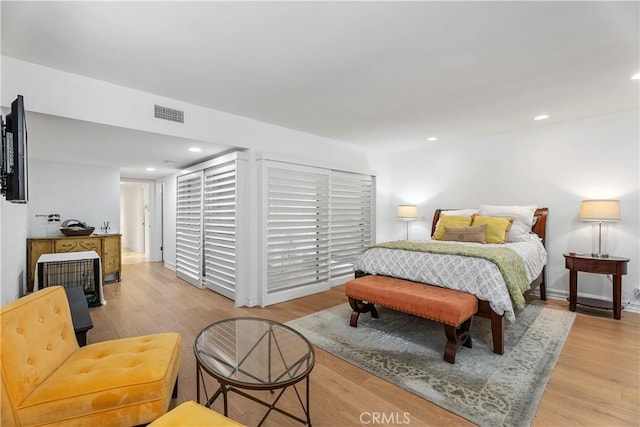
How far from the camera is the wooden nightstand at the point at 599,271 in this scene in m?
3.06

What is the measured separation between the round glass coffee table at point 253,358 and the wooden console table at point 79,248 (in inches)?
145

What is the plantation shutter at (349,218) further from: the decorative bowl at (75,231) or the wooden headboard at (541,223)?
the decorative bowl at (75,231)

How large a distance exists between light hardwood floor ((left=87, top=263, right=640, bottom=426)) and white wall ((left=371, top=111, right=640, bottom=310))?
2.49ft

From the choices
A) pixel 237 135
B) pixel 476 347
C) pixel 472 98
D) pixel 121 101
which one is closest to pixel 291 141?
pixel 237 135

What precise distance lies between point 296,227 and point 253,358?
2447mm

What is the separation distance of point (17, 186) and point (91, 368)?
3.34 feet

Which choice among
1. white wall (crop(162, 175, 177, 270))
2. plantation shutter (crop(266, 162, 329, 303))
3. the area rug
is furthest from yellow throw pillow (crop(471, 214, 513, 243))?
white wall (crop(162, 175, 177, 270))

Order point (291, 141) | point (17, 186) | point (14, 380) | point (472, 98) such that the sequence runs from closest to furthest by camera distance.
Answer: point (14, 380) → point (17, 186) → point (472, 98) → point (291, 141)

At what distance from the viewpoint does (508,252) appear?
110 inches

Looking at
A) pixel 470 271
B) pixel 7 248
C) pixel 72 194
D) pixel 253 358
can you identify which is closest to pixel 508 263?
pixel 470 271

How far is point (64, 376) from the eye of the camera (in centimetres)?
136

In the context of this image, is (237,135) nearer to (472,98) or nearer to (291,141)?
(291,141)

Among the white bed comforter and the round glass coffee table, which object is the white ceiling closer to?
the white bed comforter

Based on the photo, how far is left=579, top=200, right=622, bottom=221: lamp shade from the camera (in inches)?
124
